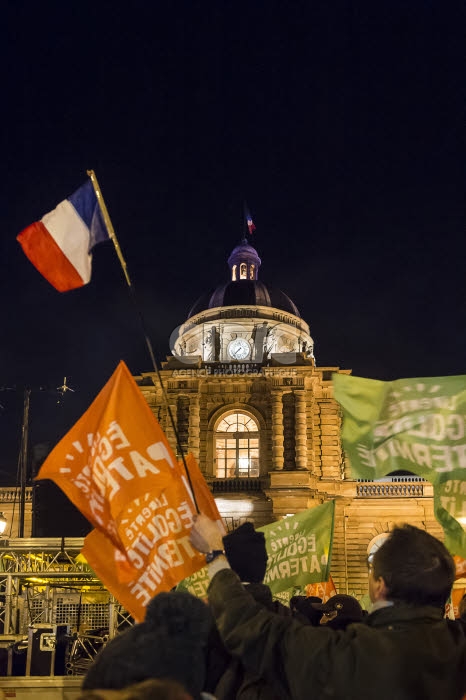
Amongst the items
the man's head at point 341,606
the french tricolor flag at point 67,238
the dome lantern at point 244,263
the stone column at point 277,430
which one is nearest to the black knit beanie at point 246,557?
the man's head at point 341,606

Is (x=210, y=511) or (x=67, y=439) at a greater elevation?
(x=67, y=439)

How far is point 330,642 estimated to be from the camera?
257 cm

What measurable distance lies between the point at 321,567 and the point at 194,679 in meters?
7.38

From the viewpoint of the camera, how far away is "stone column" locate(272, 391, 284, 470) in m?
30.3

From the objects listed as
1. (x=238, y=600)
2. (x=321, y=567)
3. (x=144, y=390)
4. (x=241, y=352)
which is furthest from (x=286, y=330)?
(x=238, y=600)

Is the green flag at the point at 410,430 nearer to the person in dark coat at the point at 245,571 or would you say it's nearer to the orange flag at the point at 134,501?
the orange flag at the point at 134,501

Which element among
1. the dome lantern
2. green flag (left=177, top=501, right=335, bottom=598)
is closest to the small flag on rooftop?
the dome lantern

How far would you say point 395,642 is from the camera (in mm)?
2551

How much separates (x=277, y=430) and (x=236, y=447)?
1910 millimetres

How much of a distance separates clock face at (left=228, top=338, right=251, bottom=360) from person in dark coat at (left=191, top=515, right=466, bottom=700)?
36.3 metres

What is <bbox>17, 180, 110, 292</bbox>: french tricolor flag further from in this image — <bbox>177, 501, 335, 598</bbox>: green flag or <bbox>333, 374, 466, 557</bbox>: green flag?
<bbox>177, 501, 335, 598</bbox>: green flag

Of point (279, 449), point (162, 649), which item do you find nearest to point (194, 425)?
point (279, 449)

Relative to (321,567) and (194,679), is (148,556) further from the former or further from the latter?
(321,567)

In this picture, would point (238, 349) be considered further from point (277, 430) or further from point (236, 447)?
point (277, 430)
